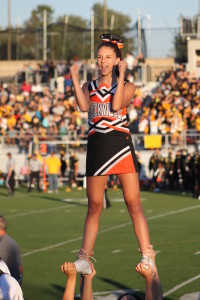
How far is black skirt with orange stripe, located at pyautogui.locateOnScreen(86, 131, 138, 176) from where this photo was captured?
812cm

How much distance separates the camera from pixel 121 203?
27750mm

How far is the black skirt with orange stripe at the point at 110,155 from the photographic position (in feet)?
26.6

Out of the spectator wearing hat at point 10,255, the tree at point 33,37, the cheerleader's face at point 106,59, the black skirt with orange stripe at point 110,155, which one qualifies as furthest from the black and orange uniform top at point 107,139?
the tree at point 33,37

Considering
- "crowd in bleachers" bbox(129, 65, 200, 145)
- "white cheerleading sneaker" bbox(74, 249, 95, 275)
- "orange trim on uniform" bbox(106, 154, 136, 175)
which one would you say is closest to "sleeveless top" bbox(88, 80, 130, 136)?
"orange trim on uniform" bbox(106, 154, 136, 175)

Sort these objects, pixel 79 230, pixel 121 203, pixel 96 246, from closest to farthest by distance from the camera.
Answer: pixel 96 246, pixel 79 230, pixel 121 203

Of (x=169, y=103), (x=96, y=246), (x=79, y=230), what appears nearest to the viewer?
(x=96, y=246)

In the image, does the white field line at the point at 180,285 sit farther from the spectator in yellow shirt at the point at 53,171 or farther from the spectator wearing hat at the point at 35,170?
the spectator wearing hat at the point at 35,170

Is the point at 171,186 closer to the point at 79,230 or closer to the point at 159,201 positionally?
the point at 159,201

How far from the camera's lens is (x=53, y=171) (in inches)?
1313

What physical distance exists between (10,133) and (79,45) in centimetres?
4800

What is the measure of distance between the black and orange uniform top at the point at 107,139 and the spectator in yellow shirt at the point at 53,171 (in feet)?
81.8

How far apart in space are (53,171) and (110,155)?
25.3 meters

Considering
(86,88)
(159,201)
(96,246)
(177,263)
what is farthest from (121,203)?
(86,88)

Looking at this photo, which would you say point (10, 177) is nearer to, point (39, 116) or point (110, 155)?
point (39, 116)
